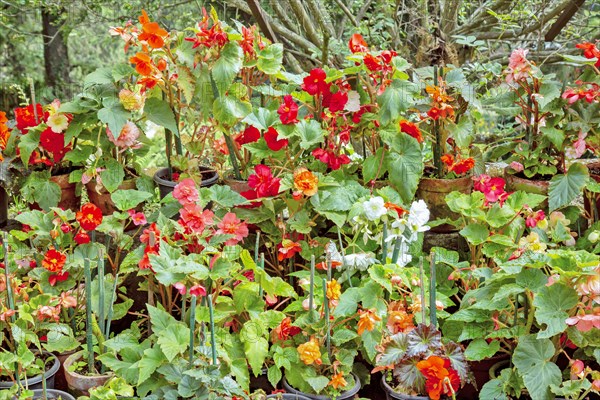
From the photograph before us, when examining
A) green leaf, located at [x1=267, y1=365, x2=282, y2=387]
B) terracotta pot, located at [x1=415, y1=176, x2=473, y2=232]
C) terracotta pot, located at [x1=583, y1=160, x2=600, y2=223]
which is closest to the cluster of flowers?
green leaf, located at [x1=267, y1=365, x2=282, y2=387]

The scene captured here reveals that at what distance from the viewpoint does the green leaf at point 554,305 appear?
1.55 meters

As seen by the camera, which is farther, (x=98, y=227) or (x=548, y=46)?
(x=548, y=46)

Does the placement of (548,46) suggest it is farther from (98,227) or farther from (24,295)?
(24,295)

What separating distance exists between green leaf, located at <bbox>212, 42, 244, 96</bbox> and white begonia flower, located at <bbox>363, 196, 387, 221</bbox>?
525 millimetres

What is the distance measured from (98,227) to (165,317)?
14.2 inches

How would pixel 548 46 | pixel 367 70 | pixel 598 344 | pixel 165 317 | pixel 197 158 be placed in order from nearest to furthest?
pixel 598 344 → pixel 165 317 → pixel 367 70 → pixel 197 158 → pixel 548 46

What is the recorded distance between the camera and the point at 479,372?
182cm

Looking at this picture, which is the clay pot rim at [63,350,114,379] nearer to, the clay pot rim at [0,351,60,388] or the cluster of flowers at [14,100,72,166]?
the clay pot rim at [0,351,60,388]

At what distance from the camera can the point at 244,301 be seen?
5.92 ft

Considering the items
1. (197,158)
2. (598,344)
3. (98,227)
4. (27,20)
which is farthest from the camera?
(27,20)

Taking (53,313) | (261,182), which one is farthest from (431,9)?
(53,313)

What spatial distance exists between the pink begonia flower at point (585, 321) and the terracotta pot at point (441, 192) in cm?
68

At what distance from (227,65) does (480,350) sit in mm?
1014

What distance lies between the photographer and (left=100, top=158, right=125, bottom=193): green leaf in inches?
82.7
